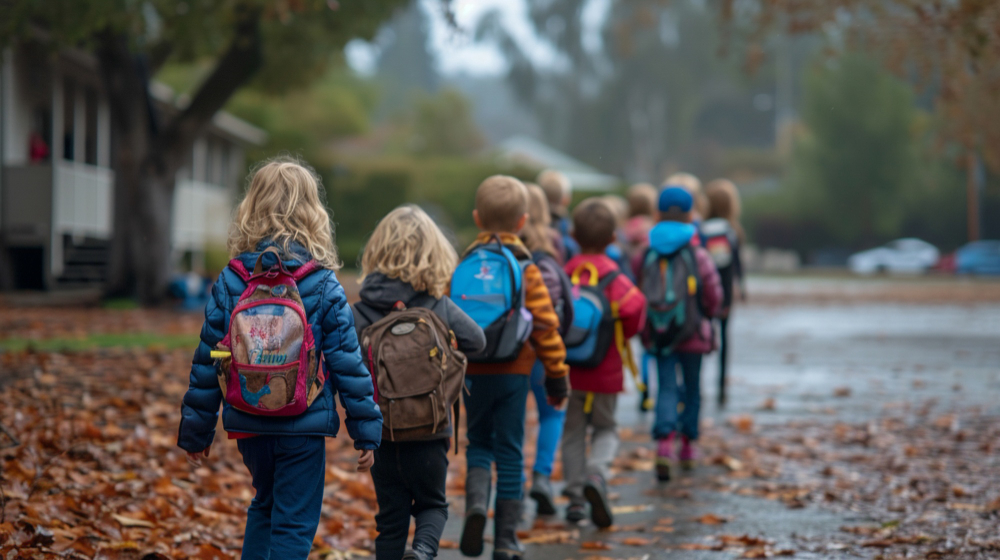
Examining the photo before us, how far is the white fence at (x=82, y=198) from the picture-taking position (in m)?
18.7

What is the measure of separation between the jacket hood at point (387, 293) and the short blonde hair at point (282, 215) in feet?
1.60

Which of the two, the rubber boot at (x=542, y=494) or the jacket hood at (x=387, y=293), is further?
the rubber boot at (x=542, y=494)

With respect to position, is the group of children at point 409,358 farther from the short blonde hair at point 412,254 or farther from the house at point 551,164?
the house at point 551,164

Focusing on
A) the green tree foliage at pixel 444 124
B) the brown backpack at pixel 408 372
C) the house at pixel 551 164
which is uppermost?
the green tree foliage at pixel 444 124

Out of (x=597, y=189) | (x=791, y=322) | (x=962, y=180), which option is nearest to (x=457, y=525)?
(x=791, y=322)

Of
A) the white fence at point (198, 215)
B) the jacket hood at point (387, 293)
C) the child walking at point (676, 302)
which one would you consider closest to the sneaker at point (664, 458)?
the child walking at point (676, 302)

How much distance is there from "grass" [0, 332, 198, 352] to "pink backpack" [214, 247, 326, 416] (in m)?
7.31

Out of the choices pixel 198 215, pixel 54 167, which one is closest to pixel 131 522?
pixel 54 167

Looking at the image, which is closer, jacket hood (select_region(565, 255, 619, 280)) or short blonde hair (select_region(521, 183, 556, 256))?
short blonde hair (select_region(521, 183, 556, 256))

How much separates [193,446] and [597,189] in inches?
1624

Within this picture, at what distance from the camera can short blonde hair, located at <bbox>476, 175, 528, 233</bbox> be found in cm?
492

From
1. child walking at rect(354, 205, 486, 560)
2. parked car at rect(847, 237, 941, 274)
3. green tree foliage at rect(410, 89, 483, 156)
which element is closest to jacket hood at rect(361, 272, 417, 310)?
child walking at rect(354, 205, 486, 560)

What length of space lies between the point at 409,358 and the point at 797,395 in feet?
23.2

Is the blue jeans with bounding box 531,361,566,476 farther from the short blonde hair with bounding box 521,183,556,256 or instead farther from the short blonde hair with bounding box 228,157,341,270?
the short blonde hair with bounding box 228,157,341,270
